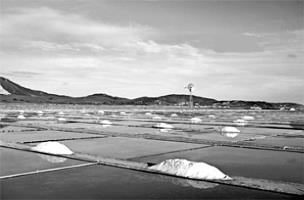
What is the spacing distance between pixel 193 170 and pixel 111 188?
3.60 feet

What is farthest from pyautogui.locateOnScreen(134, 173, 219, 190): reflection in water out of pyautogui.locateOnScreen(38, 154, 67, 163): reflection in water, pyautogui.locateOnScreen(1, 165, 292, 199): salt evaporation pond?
pyautogui.locateOnScreen(38, 154, 67, 163): reflection in water

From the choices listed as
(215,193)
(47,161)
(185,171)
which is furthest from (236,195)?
(47,161)

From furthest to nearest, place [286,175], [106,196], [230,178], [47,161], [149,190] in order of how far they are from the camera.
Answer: [47,161], [286,175], [230,178], [149,190], [106,196]

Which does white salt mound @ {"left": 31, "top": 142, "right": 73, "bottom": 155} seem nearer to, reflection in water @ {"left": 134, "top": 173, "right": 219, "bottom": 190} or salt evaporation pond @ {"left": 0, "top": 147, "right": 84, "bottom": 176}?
salt evaporation pond @ {"left": 0, "top": 147, "right": 84, "bottom": 176}

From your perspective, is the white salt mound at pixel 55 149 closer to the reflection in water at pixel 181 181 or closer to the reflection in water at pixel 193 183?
the reflection in water at pixel 181 181

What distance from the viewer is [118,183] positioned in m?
3.63

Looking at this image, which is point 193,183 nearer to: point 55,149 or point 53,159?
point 53,159

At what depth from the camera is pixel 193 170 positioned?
401 centimetres

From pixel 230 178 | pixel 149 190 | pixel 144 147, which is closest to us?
pixel 149 190

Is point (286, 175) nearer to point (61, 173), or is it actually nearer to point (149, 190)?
point (149, 190)

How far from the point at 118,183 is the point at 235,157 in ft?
8.66

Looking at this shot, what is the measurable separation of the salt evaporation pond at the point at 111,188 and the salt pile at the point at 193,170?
0.19 m

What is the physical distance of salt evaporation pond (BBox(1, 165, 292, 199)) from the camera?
3.16 meters

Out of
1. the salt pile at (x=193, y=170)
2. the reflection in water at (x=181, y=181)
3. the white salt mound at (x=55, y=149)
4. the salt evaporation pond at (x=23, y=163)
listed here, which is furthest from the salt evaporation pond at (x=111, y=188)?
the white salt mound at (x=55, y=149)
